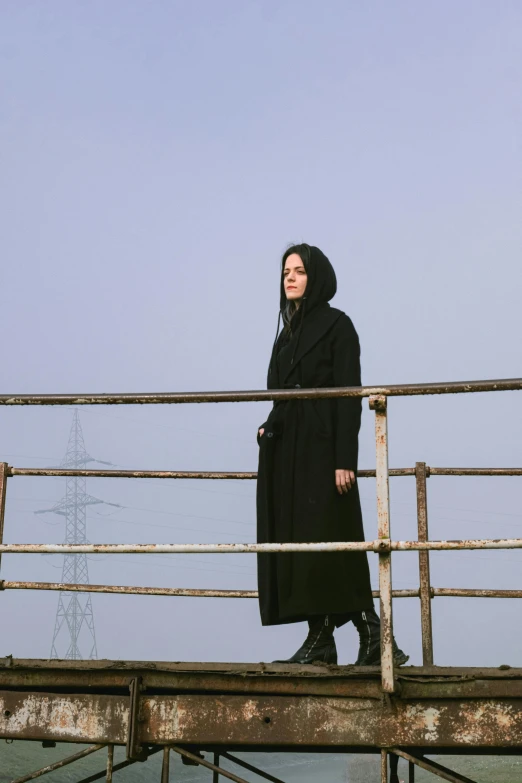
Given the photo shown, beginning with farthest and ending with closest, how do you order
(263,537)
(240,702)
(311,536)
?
(263,537) → (311,536) → (240,702)

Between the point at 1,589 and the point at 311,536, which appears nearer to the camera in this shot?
the point at 311,536

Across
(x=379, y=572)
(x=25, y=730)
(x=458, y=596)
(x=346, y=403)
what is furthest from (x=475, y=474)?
(x=25, y=730)

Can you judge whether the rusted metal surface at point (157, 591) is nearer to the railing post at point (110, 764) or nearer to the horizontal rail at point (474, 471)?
the horizontal rail at point (474, 471)

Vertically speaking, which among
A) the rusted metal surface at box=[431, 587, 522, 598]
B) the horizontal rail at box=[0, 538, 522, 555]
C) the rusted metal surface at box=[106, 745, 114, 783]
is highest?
the horizontal rail at box=[0, 538, 522, 555]

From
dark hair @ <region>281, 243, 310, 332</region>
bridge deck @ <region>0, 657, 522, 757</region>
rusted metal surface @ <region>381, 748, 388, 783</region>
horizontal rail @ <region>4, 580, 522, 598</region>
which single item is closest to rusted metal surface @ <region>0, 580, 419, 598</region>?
horizontal rail @ <region>4, 580, 522, 598</region>

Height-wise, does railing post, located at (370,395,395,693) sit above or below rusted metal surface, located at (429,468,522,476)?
below

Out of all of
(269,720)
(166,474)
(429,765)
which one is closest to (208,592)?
(166,474)

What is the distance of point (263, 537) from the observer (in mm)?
4301

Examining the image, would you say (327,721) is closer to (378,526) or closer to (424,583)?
(378,526)

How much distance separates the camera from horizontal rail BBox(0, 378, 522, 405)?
3365 mm

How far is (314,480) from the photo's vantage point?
4090 millimetres

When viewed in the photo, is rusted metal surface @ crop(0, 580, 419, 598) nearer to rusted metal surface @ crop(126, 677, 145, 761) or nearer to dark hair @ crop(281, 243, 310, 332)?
rusted metal surface @ crop(126, 677, 145, 761)

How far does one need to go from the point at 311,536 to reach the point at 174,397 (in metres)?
0.92

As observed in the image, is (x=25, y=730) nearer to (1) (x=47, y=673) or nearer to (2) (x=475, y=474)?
(1) (x=47, y=673)
